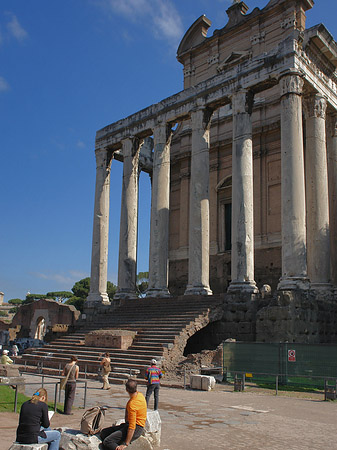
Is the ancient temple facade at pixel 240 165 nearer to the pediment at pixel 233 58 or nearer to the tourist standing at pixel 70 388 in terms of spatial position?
the pediment at pixel 233 58

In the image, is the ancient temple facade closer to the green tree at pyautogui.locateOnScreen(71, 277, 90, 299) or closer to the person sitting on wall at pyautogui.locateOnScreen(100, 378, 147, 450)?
the person sitting on wall at pyautogui.locateOnScreen(100, 378, 147, 450)

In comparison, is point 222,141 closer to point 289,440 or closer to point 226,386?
point 226,386

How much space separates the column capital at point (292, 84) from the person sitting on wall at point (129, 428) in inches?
684

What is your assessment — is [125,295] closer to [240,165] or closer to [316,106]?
[240,165]

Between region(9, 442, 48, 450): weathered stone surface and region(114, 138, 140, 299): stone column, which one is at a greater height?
region(114, 138, 140, 299): stone column

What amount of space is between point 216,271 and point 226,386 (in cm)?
1317

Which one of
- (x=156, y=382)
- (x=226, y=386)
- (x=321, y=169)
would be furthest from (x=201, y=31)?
(x=156, y=382)

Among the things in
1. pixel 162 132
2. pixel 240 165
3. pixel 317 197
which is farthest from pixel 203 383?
pixel 162 132

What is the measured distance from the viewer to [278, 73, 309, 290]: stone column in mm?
19938

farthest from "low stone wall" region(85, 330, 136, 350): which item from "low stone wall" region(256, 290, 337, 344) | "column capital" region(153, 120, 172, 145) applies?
"column capital" region(153, 120, 172, 145)

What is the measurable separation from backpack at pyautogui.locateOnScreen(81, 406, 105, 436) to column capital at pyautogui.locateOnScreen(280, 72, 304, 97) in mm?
17570

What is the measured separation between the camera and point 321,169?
22.8m

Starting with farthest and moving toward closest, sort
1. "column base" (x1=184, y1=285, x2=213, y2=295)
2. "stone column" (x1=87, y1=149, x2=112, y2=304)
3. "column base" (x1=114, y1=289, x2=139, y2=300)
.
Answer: "stone column" (x1=87, y1=149, x2=112, y2=304) → "column base" (x1=114, y1=289, x2=139, y2=300) → "column base" (x1=184, y1=285, x2=213, y2=295)

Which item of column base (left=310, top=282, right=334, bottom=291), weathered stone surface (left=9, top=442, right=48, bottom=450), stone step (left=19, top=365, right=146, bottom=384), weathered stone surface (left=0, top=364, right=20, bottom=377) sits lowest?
stone step (left=19, top=365, right=146, bottom=384)
